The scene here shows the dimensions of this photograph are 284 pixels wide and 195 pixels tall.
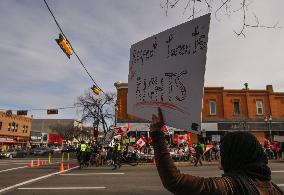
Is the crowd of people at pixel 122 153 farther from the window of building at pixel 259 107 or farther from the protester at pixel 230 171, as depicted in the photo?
the protester at pixel 230 171

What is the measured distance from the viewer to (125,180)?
13008mm

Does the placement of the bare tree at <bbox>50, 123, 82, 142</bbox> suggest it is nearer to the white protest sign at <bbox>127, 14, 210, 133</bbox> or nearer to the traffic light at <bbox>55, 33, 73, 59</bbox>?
the traffic light at <bbox>55, 33, 73, 59</bbox>

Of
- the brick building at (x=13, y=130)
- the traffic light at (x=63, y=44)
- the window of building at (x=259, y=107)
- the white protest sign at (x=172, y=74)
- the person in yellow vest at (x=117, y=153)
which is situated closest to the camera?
the white protest sign at (x=172, y=74)

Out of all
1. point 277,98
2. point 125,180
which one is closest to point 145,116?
point 125,180

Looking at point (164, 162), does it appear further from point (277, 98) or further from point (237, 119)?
point (277, 98)

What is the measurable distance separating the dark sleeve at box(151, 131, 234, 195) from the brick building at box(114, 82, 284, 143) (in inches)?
1587

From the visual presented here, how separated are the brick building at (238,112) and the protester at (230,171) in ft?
132

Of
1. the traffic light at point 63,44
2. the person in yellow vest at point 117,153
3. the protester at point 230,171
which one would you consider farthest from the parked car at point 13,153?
the protester at point 230,171

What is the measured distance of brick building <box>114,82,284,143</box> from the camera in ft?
136

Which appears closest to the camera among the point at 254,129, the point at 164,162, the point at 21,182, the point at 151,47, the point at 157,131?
the point at 164,162

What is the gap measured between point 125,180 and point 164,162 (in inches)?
449

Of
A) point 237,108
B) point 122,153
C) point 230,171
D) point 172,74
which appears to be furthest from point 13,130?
point 230,171

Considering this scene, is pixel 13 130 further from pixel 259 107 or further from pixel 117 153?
pixel 117 153

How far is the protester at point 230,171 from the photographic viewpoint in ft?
6.38
